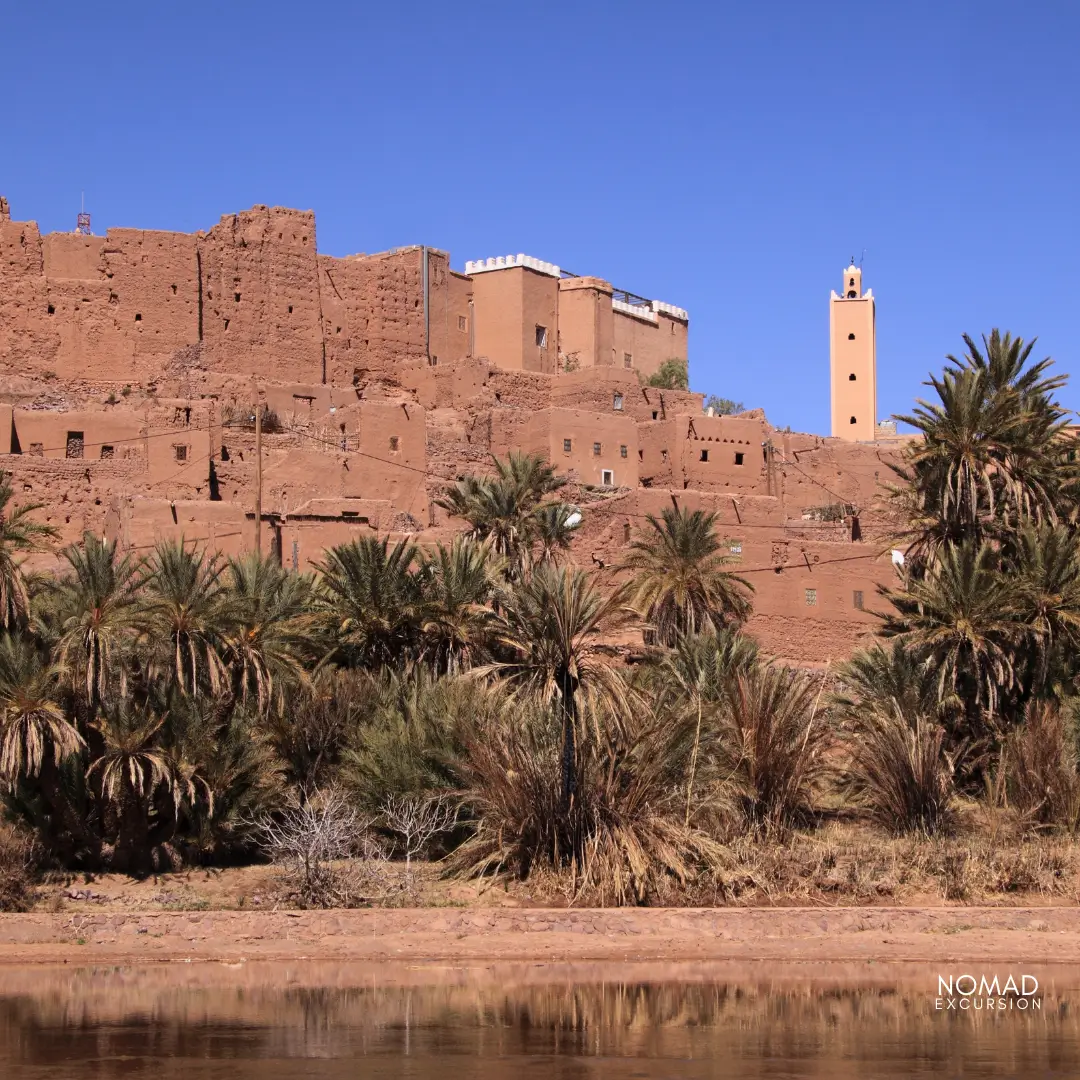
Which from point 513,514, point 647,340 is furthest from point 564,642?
point 647,340

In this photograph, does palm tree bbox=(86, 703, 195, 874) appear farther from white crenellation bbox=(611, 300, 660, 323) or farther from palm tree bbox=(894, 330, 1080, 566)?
white crenellation bbox=(611, 300, 660, 323)

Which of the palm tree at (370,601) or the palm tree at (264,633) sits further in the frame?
the palm tree at (370,601)

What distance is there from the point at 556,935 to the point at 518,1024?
386 centimetres

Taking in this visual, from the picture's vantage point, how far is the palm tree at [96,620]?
70.6 feet

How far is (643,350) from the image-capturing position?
55.9 meters

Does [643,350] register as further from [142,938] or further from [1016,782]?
[142,938]

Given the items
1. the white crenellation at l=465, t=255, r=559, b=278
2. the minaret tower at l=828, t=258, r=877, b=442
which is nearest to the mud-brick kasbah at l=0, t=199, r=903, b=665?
the white crenellation at l=465, t=255, r=559, b=278

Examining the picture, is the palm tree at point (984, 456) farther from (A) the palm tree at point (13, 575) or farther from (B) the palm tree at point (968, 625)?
(A) the palm tree at point (13, 575)

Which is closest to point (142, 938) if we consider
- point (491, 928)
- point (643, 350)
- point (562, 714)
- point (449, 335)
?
point (491, 928)

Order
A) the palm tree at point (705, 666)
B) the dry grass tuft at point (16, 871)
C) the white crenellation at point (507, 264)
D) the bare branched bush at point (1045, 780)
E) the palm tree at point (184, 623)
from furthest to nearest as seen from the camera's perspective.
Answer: the white crenellation at point (507, 264) → the palm tree at point (705, 666) → the bare branched bush at point (1045, 780) → the palm tree at point (184, 623) → the dry grass tuft at point (16, 871)

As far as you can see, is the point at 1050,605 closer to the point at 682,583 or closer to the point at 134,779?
the point at 682,583

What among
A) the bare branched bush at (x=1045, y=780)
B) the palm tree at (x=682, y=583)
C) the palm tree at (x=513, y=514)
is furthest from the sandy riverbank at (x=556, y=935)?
the palm tree at (x=513, y=514)

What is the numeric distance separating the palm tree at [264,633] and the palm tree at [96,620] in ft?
4.39

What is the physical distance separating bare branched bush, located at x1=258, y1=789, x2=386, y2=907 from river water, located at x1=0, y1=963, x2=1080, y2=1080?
1592mm
